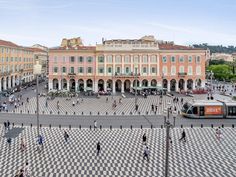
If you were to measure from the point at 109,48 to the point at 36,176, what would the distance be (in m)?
52.4

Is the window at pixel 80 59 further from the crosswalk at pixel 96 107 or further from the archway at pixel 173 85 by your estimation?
the archway at pixel 173 85

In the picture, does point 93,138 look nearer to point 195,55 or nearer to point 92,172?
point 92,172

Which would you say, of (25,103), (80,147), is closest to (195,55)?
(25,103)

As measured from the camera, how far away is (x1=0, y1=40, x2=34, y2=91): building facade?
7606 centimetres

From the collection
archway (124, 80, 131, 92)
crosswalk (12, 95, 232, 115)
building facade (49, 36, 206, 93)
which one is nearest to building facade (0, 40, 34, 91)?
building facade (49, 36, 206, 93)

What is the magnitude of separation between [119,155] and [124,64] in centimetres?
4678

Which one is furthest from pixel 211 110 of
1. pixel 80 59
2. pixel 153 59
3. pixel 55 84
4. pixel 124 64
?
pixel 55 84

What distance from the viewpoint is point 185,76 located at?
7194 centimetres

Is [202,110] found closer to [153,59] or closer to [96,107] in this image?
[96,107]

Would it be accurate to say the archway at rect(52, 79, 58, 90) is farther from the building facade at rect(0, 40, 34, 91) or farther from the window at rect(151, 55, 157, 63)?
the window at rect(151, 55, 157, 63)

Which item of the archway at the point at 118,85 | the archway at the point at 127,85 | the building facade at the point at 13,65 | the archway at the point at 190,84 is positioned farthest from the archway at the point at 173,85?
the building facade at the point at 13,65

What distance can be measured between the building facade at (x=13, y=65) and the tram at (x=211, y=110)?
49.4m

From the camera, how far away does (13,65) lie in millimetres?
83875

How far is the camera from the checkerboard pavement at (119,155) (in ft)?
72.4
